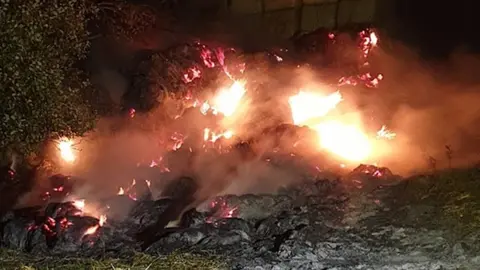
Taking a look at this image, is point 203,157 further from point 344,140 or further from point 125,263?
point 125,263

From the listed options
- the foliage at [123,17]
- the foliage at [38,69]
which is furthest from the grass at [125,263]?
the foliage at [123,17]

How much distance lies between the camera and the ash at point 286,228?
10570mm

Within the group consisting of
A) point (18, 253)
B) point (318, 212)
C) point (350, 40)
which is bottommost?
point (18, 253)

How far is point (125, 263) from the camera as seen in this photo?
1045 cm

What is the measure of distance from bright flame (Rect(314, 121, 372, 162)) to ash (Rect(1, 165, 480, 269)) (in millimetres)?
1772

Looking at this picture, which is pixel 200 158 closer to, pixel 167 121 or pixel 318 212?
pixel 167 121

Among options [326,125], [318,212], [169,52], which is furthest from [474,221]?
[169,52]

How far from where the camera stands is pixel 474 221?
1140 centimetres

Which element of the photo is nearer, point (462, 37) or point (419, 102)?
point (419, 102)

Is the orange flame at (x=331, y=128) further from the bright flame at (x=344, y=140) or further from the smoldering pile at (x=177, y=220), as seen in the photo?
the smoldering pile at (x=177, y=220)

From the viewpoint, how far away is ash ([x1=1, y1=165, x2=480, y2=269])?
10.6m

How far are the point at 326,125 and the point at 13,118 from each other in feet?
29.5

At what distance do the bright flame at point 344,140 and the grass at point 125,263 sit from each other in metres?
6.38

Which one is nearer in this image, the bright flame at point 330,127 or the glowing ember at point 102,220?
the glowing ember at point 102,220
